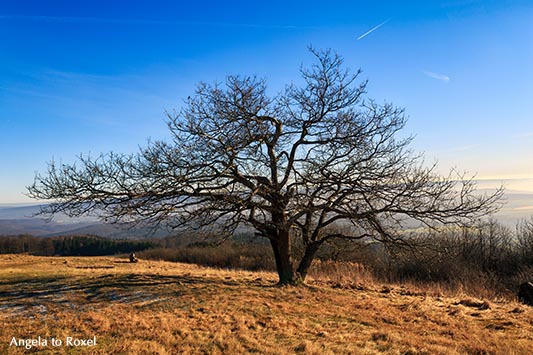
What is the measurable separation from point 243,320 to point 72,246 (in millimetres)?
58824

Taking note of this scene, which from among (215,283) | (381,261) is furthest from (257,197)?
(381,261)

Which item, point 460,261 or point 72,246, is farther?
point 72,246

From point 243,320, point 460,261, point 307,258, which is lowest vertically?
point 460,261

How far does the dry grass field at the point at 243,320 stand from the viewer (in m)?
6.36

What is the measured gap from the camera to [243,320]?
805cm

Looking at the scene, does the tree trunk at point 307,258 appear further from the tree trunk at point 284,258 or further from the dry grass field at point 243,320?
the dry grass field at point 243,320

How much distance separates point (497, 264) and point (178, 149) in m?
35.4

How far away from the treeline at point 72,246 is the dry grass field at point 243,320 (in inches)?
1836

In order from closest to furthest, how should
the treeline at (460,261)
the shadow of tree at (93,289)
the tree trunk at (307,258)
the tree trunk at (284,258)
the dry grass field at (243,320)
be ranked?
the dry grass field at (243,320), the shadow of tree at (93,289), the tree trunk at (284,258), the tree trunk at (307,258), the treeline at (460,261)

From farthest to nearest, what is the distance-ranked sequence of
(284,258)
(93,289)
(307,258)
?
1. (307,258)
2. (284,258)
3. (93,289)

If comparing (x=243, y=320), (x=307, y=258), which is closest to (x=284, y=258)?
(x=307, y=258)

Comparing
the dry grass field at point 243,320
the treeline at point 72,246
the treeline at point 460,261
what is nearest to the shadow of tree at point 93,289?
the dry grass field at point 243,320

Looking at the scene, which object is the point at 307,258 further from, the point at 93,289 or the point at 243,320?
the point at 93,289

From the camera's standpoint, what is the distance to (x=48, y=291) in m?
10.7
